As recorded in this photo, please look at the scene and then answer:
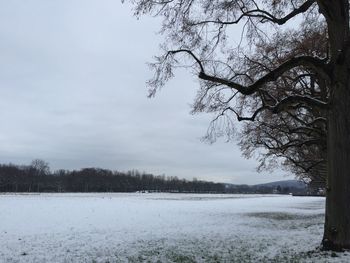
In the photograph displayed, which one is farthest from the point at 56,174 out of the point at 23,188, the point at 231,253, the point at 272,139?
the point at 231,253

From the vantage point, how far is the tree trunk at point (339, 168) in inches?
499

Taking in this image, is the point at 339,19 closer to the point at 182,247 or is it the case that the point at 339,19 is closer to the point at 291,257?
the point at 291,257

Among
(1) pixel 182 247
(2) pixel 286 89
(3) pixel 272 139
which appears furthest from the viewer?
(3) pixel 272 139

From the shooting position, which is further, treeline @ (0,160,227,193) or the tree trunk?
treeline @ (0,160,227,193)

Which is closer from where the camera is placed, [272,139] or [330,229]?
[330,229]

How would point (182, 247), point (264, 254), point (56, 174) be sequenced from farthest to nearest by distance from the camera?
point (56, 174), point (182, 247), point (264, 254)

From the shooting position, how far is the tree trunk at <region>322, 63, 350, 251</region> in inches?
499

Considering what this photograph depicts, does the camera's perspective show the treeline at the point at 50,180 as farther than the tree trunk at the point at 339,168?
Yes

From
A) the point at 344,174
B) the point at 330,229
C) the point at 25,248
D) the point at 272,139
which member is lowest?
the point at 25,248

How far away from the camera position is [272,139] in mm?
28875

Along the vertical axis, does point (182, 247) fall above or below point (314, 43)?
below

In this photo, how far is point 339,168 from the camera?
42.0 feet

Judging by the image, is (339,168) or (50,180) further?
(50,180)

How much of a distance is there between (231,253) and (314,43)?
1047 cm
